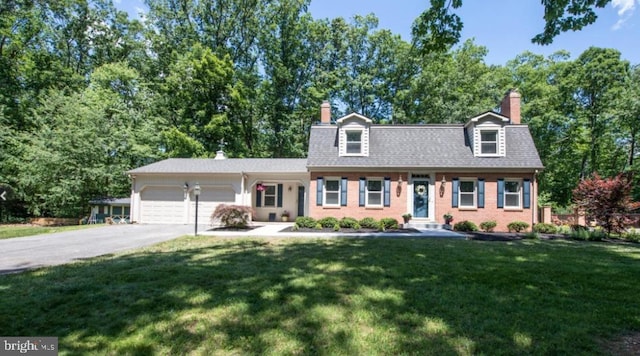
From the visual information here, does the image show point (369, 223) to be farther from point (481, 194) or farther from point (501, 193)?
point (501, 193)

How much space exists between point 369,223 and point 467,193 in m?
5.23

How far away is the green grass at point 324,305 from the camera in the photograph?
317cm

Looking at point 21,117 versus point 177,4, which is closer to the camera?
point 21,117

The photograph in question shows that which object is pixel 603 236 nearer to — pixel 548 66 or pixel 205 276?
pixel 205 276

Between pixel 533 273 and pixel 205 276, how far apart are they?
6.31 meters

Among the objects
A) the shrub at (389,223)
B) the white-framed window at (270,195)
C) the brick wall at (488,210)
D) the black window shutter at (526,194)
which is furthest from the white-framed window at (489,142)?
the white-framed window at (270,195)

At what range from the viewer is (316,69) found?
27.3 meters

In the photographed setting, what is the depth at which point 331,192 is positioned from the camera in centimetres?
1574

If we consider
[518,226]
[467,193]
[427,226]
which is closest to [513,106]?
[467,193]

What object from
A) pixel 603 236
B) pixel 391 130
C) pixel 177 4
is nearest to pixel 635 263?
pixel 603 236

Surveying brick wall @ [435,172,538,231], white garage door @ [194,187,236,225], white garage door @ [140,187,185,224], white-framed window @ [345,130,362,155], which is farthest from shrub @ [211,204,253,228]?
brick wall @ [435,172,538,231]

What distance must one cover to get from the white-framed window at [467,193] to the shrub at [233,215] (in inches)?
408

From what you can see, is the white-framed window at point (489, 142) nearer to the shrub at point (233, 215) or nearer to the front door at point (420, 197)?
the front door at point (420, 197)

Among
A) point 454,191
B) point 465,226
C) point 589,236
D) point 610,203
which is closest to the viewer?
point 589,236
